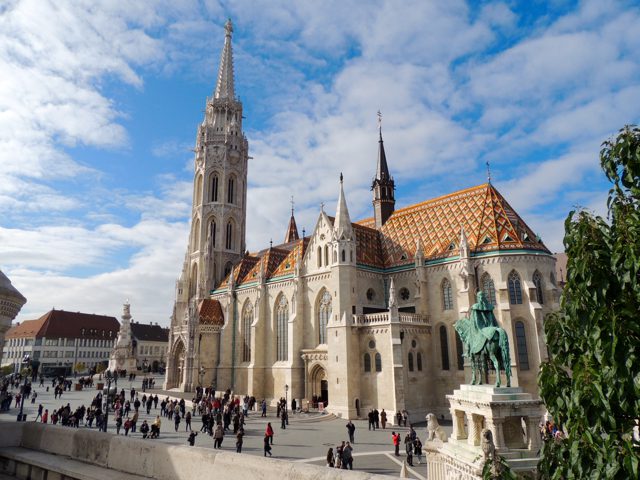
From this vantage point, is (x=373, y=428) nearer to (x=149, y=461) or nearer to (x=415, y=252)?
(x=415, y=252)

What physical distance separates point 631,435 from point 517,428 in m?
9.82

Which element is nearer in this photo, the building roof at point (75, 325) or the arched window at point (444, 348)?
the arched window at point (444, 348)

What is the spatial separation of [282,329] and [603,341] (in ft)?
128

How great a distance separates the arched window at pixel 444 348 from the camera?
33750mm

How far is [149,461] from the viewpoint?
5805 mm

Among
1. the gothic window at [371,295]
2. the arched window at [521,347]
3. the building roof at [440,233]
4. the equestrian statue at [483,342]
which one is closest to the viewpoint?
the equestrian statue at [483,342]

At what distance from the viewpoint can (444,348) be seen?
3419cm

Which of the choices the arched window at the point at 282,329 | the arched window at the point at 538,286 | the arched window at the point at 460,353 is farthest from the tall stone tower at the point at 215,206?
the arched window at the point at 538,286

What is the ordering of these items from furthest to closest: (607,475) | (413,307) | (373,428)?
(413,307) < (373,428) < (607,475)

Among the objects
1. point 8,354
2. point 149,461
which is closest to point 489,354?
point 149,461

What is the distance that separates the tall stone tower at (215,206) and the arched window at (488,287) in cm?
3103

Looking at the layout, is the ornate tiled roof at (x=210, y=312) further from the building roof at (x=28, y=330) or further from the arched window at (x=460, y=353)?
the building roof at (x=28, y=330)

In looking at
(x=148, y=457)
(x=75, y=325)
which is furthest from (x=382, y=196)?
(x=75, y=325)

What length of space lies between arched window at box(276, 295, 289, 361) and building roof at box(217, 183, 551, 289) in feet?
10.1
